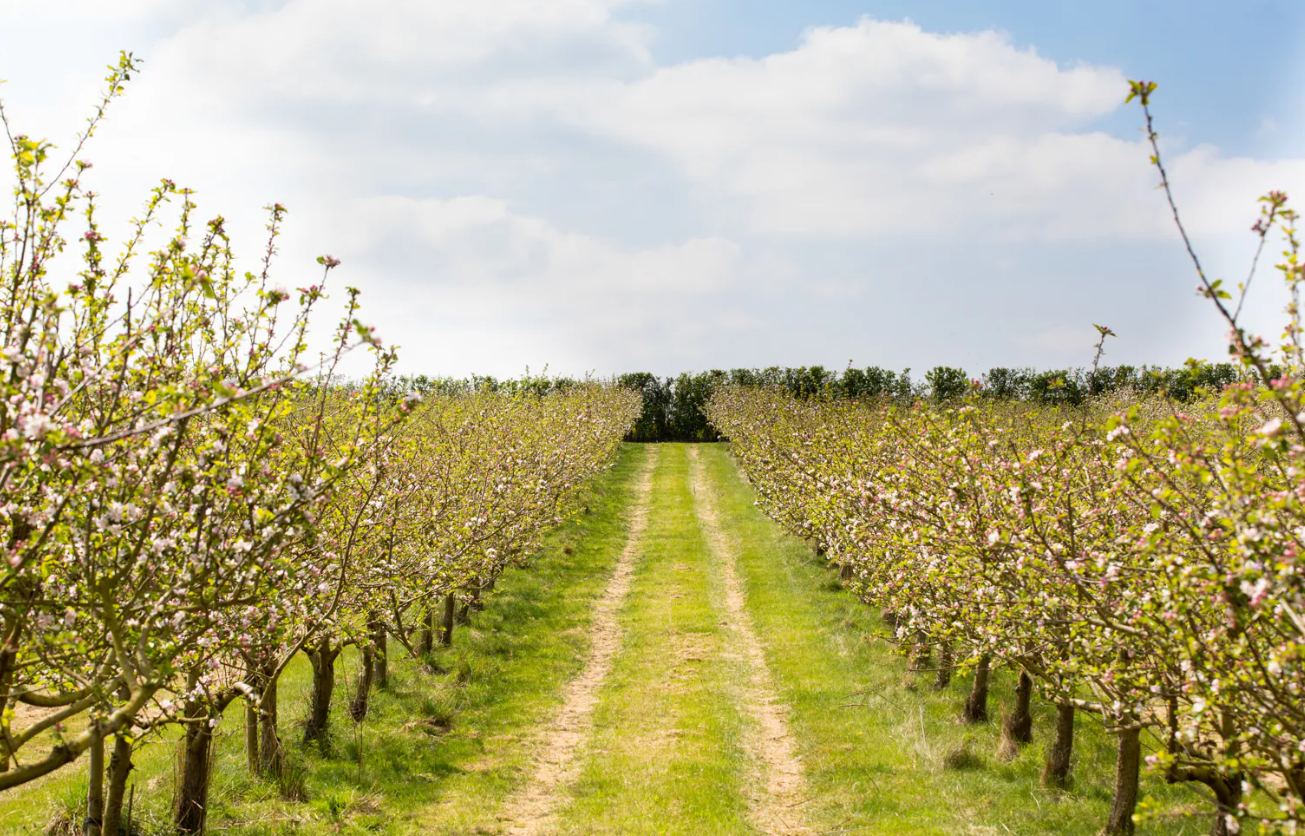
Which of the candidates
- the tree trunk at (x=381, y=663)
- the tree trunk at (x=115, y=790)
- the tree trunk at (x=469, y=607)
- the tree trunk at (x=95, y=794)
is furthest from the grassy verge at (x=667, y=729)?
the tree trunk at (x=95, y=794)

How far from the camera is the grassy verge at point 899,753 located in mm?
11391

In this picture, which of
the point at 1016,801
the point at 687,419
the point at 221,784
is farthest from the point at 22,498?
the point at 687,419

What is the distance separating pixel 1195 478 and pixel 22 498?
8.88m

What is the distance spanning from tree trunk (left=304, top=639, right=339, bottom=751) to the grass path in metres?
0.42

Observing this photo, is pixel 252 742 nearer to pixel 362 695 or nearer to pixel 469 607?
pixel 362 695

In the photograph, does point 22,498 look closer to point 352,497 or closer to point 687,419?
point 352,497

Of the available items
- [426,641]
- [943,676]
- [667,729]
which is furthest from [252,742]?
[943,676]

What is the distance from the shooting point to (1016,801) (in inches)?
466

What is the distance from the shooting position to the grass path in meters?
11.9

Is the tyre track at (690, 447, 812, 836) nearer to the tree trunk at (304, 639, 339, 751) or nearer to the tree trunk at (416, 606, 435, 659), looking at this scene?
the tree trunk at (416, 606, 435, 659)

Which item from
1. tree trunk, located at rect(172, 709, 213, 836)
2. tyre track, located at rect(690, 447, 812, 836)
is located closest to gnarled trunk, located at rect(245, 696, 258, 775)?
tree trunk, located at rect(172, 709, 213, 836)

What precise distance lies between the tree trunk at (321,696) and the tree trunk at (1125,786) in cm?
1193

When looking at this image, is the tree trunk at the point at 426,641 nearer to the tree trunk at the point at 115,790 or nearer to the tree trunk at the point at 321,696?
the tree trunk at the point at 321,696

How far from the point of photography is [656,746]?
15000mm
